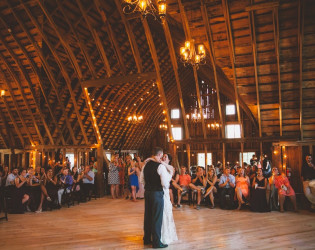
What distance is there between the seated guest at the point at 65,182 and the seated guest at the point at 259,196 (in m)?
5.09

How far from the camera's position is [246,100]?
945 centimetres

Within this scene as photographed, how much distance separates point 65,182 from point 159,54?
25.8 feet

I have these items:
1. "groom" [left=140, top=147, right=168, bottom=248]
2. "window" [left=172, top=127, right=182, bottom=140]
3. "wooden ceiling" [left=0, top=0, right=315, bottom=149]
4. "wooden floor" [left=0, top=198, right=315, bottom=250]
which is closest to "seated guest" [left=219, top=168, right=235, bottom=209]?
"wooden floor" [left=0, top=198, right=315, bottom=250]

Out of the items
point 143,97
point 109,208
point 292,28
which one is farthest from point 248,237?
point 143,97

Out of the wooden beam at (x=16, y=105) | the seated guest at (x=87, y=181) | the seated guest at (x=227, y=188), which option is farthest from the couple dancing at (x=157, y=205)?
the wooden beam at (x=16, y=105)

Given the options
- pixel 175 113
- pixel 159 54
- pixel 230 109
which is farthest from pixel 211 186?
pixel 175 113

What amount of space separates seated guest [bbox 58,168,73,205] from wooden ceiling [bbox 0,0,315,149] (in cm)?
313

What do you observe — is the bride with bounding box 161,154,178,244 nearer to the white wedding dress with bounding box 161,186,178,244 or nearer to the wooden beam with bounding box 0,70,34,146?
the white wedding dress with bounding box 161,186,178,244

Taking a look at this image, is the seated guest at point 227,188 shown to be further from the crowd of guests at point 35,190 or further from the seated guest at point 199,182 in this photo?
the crowd of guests at point 35,190

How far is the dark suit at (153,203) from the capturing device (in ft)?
13.6

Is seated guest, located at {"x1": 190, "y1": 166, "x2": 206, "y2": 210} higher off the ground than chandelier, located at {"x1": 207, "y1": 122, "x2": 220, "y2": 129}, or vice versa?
chandelier, located at {"x1": 207, "y1": 122, "x2": 220, "y2": 129}

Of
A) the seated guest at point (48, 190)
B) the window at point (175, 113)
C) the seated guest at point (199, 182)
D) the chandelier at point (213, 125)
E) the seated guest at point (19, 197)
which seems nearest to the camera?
the seated guest at point (19, 197)

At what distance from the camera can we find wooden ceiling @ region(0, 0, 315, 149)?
7.47 metres

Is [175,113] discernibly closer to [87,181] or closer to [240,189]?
[87,181]
